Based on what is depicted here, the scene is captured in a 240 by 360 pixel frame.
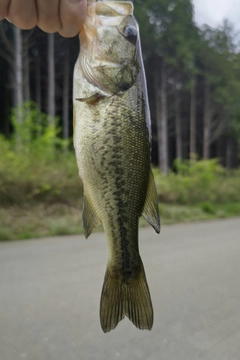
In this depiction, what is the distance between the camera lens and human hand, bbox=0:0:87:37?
3.85 ft

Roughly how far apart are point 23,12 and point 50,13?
0.08m

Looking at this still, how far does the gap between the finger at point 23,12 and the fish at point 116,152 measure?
0.15 m

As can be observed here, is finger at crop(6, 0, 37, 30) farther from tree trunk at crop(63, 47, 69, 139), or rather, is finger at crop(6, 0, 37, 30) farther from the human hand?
tree trunk at crop(63, 47, 69, 139)

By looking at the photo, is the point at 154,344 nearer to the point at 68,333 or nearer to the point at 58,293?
the point at 68,333

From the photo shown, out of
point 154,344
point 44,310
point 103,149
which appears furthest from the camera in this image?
point 44,310

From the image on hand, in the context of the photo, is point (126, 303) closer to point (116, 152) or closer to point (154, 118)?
point (116, 152)

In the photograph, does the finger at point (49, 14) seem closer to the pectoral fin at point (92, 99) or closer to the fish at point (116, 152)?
the fish at point (116, 152)

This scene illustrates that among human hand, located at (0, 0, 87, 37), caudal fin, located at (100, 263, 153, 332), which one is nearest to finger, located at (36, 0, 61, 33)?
human hand, located at (0, 0, 87, 37)

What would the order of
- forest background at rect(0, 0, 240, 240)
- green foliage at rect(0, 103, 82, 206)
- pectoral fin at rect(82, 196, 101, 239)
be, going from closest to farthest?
pectoral fin at rect(82, 196, 101, 239)
green foliage at rect(0, 103, 82, 206)
forest background at rect(0, 0, 240, 240)

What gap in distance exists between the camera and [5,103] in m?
17.3

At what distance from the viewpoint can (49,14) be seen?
1208mm

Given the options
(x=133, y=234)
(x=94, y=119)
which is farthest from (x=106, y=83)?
(x=133, y=234)

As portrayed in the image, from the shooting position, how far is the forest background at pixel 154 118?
28.6ft

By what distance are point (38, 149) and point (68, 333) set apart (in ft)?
21.6
